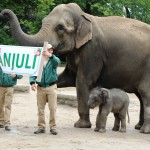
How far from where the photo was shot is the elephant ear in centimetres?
1001

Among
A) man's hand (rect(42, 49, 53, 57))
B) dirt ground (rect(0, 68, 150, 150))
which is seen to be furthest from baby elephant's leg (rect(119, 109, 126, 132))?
man's hand (rect(42, 49, 53, 57))

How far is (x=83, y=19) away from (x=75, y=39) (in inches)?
18.1

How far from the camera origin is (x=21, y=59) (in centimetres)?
920

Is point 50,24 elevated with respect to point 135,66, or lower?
elevated

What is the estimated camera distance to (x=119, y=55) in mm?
10234

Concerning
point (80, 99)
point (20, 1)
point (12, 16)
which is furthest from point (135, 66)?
point (20, 1)

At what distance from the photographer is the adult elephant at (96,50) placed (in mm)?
9922

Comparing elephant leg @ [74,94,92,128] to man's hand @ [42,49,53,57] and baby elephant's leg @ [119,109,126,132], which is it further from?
man's hand @ [42,49,53,57]

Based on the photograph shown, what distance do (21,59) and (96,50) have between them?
67.1 inches

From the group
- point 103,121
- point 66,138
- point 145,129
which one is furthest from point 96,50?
point 66,138

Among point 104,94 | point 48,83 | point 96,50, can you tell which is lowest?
point 104,94

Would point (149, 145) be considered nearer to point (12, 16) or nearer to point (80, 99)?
point (80, 99)

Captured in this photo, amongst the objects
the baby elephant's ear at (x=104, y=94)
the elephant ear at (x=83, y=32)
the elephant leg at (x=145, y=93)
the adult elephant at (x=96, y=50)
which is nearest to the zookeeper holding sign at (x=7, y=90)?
the adult elephant at (x=96, y=50)

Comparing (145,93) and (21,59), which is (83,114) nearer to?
(145,93)
